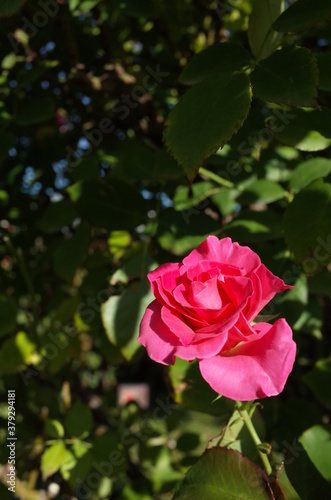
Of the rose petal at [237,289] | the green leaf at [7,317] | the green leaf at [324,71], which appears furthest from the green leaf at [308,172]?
the green leaf at [7,317]

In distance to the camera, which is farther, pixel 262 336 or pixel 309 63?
pixel 309 63

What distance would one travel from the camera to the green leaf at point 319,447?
0.65 meters

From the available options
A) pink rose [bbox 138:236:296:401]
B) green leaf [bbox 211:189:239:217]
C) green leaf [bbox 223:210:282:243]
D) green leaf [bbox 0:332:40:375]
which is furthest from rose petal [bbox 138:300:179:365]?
green leaf [bbox 0:332:40:375]

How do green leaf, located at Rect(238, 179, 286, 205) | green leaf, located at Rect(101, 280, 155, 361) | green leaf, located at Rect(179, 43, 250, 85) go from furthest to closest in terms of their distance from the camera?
green leaf, located at Rect(238, 179, 286, 205), green leaf, located at Rect(101, 280, 155, 361), green leaf, located at Rect(179, 43, 250, 85)

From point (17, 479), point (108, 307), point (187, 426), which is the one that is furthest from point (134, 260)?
point (187, 426)

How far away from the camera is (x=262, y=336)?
487 mm

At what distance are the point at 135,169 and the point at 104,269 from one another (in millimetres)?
245

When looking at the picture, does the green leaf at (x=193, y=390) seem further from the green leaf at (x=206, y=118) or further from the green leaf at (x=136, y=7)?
the green leaf at (x=136, y=7)

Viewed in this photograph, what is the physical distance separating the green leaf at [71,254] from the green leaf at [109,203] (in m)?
0.13

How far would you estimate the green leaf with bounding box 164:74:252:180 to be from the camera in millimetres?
577

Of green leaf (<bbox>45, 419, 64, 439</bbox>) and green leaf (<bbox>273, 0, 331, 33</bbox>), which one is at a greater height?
green leaf (<bbox>273, 0, 331, 33</bbox>)

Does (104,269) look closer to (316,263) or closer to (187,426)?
(316,263)

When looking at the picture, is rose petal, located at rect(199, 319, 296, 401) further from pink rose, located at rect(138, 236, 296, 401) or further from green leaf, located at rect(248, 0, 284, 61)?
green leaf, located at rect(248, 0, 284, 61)

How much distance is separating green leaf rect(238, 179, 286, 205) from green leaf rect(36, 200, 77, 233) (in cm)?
34
